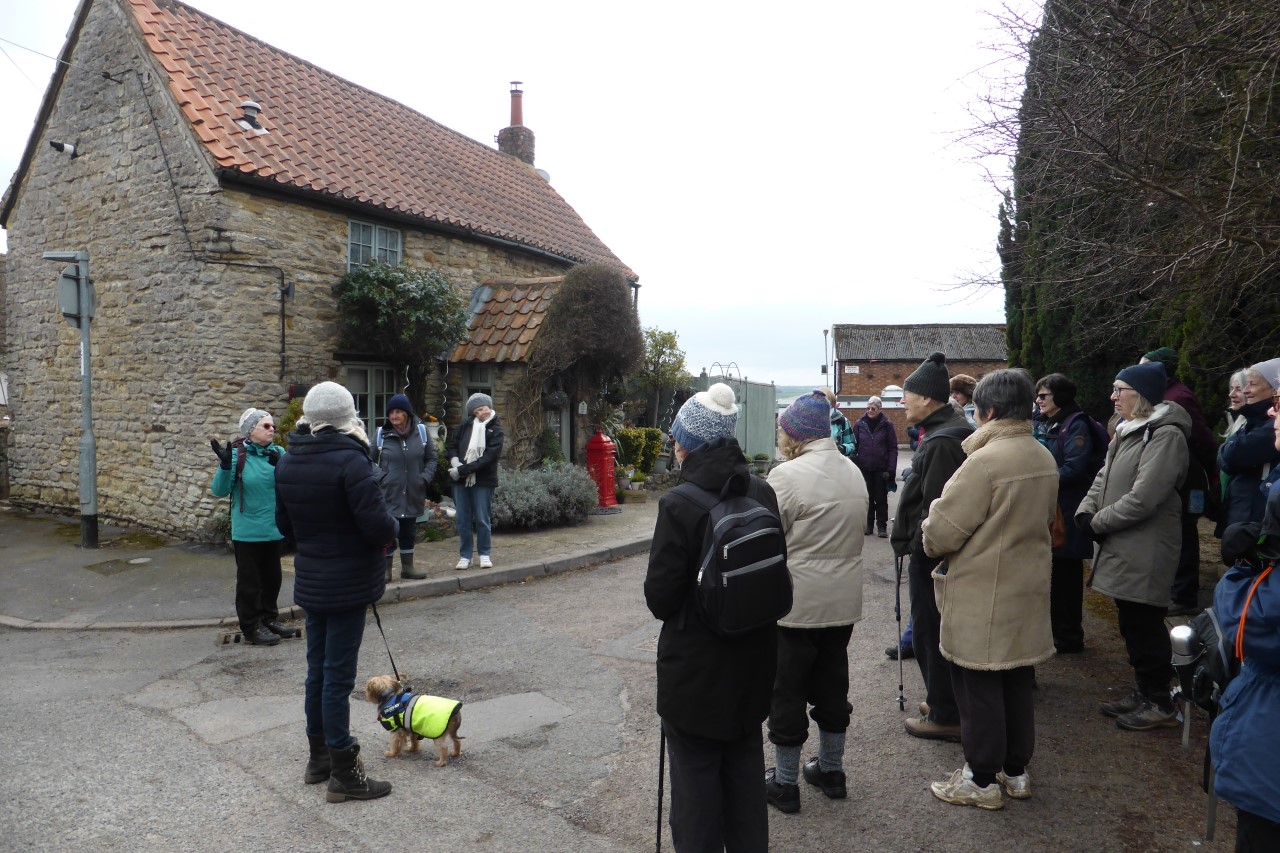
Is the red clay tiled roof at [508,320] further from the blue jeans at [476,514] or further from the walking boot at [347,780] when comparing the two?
the walking boot at [347,780]

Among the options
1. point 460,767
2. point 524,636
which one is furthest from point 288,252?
point 460,767

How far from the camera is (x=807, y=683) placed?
373cm

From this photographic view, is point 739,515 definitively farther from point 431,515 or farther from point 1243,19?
point 431,515

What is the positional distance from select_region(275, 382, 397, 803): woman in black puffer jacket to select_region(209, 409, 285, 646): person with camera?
2.88 m

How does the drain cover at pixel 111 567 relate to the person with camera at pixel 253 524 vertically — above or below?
below

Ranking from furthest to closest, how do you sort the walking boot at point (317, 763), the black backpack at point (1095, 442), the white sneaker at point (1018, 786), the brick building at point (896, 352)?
1. the brick building at point (896, 352)
2. the black backpack at point (1095, 442)
3. the walking boot at point (317, 763)
4. the white sneaker at point (1018, 786)

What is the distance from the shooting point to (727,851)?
302 centimetres

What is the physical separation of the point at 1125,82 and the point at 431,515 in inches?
353

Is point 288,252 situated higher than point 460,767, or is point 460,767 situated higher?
point 288,252

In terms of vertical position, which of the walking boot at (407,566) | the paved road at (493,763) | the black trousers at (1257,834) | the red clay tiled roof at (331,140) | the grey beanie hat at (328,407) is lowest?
the paved road at (493,763)

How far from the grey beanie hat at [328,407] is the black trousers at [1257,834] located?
12.2 feet

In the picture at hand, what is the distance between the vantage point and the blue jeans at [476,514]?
880cm

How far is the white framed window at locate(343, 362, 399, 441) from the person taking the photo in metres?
11.8

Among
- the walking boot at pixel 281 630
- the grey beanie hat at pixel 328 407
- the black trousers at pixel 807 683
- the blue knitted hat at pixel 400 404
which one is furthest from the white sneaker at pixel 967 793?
the blue knitted hat at pixel 400 404
